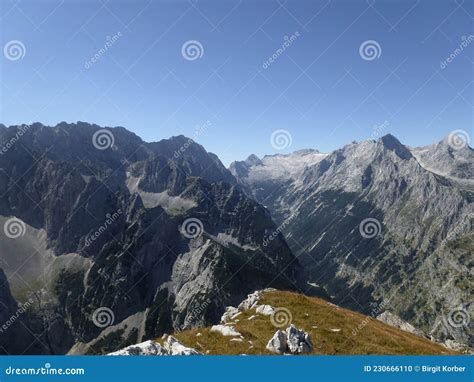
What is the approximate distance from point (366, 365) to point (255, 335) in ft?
47.1

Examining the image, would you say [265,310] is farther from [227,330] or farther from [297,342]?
[297,342]

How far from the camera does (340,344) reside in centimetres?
3142

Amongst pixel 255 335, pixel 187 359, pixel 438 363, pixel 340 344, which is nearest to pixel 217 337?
pixel 255 335

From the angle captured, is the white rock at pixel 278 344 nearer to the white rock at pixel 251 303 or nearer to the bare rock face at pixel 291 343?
the bare rock face at pixel 291 343

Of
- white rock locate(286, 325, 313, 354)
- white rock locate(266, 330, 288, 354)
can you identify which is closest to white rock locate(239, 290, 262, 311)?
white rock locate(266, 330, 288, 354)

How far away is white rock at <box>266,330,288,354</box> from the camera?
28.8m

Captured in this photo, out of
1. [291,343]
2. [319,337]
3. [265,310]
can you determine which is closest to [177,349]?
[291,343]

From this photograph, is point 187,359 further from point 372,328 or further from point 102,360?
point 372,328
